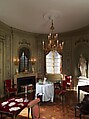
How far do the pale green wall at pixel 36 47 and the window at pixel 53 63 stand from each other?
41cm

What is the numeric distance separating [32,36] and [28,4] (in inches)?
195

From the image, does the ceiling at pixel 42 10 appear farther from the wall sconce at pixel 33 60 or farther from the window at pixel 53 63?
the window at pixel 53 63

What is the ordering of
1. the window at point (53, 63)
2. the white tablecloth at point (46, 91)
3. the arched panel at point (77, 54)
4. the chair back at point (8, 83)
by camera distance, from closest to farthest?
the white tablecloth at point (46, 91) < the chair back at point (8, 83) < the arched panel at point (77, 54) < the window at point (53, 63)

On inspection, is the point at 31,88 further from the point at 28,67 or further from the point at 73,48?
the point at 73,48

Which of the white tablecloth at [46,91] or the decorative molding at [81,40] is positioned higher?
the decorative molding at [81,40]

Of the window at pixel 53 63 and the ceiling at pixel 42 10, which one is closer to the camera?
the ceiling at pixel 42 10

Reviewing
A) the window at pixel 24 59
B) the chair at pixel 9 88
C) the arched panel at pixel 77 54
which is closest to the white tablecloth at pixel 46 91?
the chair at pixel 9 88

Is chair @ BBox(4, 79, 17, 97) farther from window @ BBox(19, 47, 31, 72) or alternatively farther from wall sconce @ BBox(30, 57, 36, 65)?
wall sconce @ BBox(30, 57, 36, 65)

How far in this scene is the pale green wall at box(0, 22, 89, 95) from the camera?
314 inches

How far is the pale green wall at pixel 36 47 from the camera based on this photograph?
26.2ft

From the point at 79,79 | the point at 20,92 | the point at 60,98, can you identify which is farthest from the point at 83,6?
the point at 20,92

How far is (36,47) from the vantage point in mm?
10242

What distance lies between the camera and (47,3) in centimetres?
500

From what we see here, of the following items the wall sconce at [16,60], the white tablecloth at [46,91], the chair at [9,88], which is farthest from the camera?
the wall sconce at [16,60]
